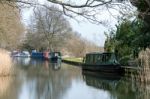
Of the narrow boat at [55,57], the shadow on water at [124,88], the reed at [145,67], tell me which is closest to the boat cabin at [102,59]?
the shadow on water at [124,88]

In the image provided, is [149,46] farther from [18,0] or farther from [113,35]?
[18,0]

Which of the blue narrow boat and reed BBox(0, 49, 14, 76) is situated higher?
the blue narrow boat

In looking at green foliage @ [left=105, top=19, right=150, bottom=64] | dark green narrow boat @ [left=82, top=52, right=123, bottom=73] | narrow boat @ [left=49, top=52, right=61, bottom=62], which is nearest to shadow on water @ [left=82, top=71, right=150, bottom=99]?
green foliage @ [left=105, top=19, right=150, bottom=64]

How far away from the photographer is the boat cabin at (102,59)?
99.9ft

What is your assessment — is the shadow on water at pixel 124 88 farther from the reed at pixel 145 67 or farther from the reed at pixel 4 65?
the reed at pixel 4 65

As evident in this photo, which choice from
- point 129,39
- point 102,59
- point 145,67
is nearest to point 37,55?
point 102,59

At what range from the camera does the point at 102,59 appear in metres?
32.0

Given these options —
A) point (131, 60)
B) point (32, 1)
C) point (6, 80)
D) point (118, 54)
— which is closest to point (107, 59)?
point (118, 54)

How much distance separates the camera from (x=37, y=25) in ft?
197

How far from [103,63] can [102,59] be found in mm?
775

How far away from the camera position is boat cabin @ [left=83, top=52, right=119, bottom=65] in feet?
99.9

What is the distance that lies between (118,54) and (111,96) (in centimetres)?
1275

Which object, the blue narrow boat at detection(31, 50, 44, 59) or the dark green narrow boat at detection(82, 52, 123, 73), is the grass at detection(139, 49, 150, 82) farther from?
the blue narrow boat at detection(31, 50, 44, 59)

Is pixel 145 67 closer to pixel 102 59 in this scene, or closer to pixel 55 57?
pixel 102 59
